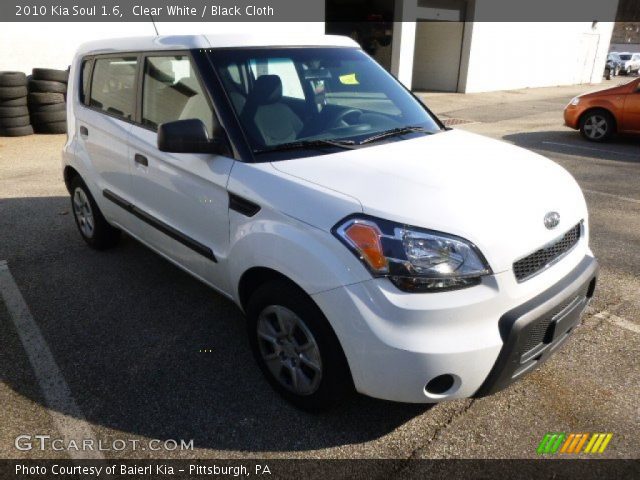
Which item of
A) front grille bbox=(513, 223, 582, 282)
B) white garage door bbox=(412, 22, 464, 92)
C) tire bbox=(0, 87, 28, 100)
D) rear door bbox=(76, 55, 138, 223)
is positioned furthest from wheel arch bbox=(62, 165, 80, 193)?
white garage door bbox=(412, 22, 464, 92)

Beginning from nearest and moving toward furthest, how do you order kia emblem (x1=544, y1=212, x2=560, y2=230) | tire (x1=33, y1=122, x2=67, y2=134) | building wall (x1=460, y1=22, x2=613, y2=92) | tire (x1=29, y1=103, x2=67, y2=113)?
kia emblem (x1=544, y1=212, x2=560, y2=230) → tire (x1=29, y1=103, x2=67, y2=113) → tire (x1=33, y1=122, x2=67, y2=134) → building wall (x1=460, y1=22, x2=613, y2=92)

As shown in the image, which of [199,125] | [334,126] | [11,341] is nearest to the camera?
[199,125]

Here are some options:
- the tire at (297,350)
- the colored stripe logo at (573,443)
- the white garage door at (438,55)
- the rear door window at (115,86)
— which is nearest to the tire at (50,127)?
the rear door window at (115,86)

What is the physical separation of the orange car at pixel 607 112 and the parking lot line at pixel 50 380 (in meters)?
10.3

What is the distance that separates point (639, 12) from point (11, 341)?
80.5 meters

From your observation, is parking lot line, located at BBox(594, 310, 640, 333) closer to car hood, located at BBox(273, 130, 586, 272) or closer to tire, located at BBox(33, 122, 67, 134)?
car hood, located at BBox(273, 130, 586, 272)

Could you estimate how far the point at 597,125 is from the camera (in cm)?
1007

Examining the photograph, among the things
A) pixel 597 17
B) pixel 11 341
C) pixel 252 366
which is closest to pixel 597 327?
pixel 252 366

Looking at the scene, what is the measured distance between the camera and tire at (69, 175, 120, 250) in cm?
441

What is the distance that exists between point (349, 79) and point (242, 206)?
53.3 inches

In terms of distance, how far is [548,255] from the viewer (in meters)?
2.34

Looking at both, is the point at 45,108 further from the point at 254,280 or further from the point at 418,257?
the point at 418,257

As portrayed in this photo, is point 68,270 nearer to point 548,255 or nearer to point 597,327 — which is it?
point 548,255

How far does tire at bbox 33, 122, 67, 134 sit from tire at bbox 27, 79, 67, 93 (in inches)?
27.0
